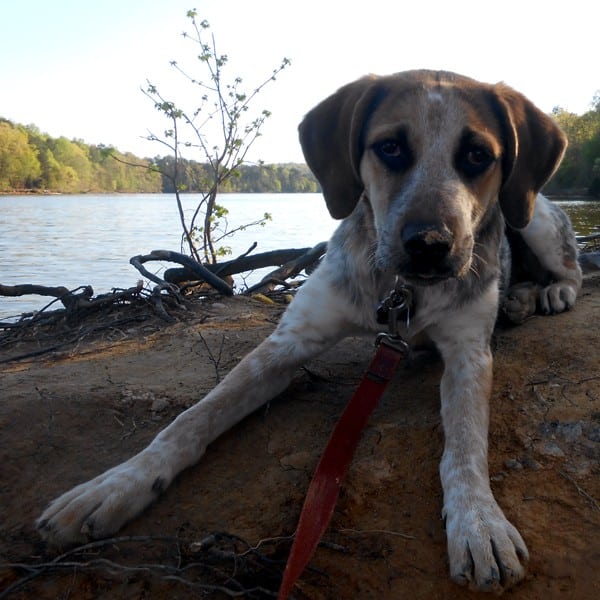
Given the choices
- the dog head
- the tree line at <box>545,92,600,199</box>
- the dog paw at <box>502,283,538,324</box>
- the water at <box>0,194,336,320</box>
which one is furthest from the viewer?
the tree line at <box>545,92,600,199</box>

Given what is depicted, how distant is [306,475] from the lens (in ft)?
7.80

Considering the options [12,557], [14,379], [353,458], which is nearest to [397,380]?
[353,458]

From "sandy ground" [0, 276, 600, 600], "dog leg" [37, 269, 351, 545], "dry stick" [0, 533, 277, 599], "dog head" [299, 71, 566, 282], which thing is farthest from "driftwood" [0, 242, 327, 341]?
"dry stick" [0, 533, 277, 599]

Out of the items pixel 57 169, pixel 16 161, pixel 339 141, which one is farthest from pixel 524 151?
pixel 57 169

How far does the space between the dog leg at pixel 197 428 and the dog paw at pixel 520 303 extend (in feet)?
4.35

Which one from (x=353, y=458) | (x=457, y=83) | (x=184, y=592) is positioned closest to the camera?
(x=184, y=592)

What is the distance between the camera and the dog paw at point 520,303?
12.6ft

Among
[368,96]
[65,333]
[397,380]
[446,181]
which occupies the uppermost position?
[368,96]

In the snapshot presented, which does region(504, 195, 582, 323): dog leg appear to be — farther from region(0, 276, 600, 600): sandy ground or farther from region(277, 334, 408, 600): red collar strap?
region(277, 334, 408, 600): red collar strap

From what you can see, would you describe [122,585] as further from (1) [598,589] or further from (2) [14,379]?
(2) [14,379]

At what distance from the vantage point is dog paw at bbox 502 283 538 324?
12.6 feet

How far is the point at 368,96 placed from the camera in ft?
9.85

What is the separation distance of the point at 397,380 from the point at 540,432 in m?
0.93

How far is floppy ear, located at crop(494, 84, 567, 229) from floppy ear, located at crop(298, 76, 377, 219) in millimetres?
747
